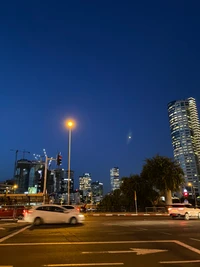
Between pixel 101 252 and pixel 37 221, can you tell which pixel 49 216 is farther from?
pixel 101 252

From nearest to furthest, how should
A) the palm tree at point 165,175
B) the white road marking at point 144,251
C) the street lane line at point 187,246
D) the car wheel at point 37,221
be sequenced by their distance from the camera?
the white road marking at point 144,251
the street lane line at point 187,246
the car wheel at point 37,221
the palm tree at point 165,175

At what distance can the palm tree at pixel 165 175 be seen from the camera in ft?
142

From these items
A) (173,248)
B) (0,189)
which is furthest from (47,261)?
(0,189)

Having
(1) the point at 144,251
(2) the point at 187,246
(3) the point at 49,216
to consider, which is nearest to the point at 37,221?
(3) the point at 49,216

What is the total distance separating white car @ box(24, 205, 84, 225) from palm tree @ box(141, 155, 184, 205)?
2638 centimetres

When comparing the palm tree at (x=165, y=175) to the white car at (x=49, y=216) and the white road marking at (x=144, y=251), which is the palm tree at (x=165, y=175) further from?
the white road marking at (x=144, y=251)

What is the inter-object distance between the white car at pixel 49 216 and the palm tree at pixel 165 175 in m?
26.4

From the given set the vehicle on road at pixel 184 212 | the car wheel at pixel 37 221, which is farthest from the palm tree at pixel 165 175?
the car wheel at pixel 37 221

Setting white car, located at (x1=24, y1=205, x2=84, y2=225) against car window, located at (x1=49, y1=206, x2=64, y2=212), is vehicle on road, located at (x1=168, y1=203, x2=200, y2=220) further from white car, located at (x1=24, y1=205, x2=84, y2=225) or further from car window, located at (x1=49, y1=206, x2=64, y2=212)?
car window, located at (x1=49, y1=206, x2=64, y2=212)

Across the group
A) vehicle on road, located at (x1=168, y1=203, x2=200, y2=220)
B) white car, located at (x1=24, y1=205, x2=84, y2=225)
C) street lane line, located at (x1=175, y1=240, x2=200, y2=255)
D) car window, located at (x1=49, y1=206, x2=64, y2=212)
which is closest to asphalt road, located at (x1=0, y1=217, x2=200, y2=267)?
street lane line, located at (x1=175, y1=240, x2=200, y2=255)

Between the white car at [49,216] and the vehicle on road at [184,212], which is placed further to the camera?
the vehicle on road at [184,212]

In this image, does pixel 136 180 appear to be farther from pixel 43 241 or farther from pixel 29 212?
pixel 43 241

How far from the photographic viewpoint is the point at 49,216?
63.2 feet

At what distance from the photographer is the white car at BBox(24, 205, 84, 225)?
19188 millimetres
